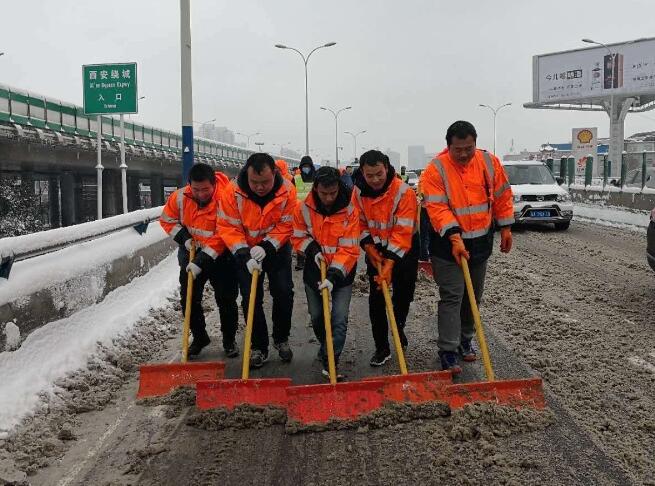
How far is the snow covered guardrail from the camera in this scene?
4.57 m

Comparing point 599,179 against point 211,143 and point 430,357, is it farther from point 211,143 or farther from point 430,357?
point 211,143

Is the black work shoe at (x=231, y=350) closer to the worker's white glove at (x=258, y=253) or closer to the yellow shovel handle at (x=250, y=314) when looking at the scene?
the yellow shovel handle at (x=250, y=314)

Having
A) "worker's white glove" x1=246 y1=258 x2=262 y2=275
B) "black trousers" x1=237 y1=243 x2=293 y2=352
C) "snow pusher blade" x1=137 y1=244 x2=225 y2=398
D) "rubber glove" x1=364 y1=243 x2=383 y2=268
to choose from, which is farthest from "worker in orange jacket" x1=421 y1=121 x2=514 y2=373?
"snow pusher blade" x1=137 y1=244 x2=225 y2=398

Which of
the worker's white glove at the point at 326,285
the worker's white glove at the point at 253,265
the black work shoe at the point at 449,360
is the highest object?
the worker's white glove at the point at 253,265

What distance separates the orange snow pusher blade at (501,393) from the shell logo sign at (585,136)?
37197mm

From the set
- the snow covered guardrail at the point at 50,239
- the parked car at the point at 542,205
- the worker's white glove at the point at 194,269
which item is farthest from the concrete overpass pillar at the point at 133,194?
the worker's white glove at the point at 194,269

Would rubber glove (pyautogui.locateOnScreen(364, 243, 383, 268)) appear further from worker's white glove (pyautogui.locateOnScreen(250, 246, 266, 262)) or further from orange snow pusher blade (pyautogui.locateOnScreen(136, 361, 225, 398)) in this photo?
orange snow pusher blade (pyautogui.locateOnScreen(136, 361, 225, 398))

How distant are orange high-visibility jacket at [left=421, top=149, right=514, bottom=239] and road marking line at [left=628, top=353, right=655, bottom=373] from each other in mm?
1541

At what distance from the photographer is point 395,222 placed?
194 inches

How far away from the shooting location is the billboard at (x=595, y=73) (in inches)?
1807

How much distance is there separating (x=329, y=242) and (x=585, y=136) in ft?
121

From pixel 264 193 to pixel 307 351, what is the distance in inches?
61.6

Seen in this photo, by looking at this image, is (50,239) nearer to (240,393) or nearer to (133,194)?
(240,393)

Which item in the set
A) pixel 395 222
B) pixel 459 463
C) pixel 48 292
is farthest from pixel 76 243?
pixel 459 463
